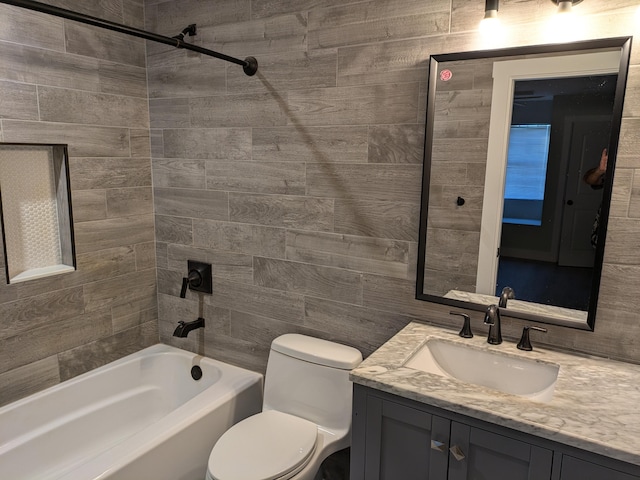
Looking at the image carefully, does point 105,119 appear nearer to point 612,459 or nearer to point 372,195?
point 372,195

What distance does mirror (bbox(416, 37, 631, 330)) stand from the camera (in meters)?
1.60

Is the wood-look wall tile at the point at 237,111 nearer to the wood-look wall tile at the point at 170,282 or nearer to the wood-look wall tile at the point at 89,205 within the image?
the wood-look wall tile at the point at 89,205

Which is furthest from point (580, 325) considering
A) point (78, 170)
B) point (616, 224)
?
point (78, 170)

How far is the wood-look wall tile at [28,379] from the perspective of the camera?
2.15 metres

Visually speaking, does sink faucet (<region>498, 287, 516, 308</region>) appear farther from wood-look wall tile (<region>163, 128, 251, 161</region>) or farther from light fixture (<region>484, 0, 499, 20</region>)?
wood-look wall tile (<region>163, 128, 251, 161</region>)

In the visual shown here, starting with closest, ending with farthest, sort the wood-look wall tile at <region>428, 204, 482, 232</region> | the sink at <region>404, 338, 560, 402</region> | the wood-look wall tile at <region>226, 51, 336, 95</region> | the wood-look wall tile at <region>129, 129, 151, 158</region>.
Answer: the sink at <region>404, 338, 560, 402</region>, the wood-look wall tile at <region>428, 204, 482, 232</region>, the wood-look wall tile at <region>226, 51, 336, 95</region>, the wood-look wall tile at <region>129, 129, 151, 158</region>

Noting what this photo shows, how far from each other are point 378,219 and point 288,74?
81 cm

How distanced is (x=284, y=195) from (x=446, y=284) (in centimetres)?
88

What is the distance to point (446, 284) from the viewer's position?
1.95m

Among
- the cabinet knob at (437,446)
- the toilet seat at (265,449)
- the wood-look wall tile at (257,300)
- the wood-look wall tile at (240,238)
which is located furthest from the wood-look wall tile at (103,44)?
the cabinet knob at (437,446)

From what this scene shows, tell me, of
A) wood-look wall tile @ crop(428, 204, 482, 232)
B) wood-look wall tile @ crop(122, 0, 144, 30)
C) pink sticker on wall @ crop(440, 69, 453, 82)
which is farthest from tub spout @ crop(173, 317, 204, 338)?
pink sticker on wall @ crop(440, 69, 453, 82)

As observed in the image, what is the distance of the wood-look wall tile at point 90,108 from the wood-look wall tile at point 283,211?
2.41 ft

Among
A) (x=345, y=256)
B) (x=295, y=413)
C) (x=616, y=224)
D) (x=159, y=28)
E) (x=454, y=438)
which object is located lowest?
(x=295, y=413)

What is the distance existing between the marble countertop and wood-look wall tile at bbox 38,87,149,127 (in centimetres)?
184
